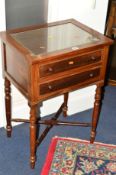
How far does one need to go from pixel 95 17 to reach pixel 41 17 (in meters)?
0.41

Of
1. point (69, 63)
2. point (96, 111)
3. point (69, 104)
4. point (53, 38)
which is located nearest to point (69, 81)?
point (69, 63)

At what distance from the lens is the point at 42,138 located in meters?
2.17

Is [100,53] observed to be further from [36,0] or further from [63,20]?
[36,0]

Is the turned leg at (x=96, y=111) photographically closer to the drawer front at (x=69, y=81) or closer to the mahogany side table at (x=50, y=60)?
the mahogany side table at (x=50, y=60)

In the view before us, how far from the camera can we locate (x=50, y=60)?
168 centimetres

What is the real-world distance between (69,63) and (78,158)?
0.75 m

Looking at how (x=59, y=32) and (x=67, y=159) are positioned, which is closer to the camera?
(x=59, y=32)

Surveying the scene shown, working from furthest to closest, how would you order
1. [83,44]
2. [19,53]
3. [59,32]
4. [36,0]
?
[36,0] < [59,32] < [83,44] < [19,53]

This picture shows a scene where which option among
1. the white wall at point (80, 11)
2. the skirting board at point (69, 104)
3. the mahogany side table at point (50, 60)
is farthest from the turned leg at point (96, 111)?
the white wall at point (80, 11)

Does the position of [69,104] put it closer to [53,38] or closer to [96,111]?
[96,111]

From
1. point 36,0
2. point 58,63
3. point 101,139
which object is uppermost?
point 36,0

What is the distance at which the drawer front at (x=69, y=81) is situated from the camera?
1.75m

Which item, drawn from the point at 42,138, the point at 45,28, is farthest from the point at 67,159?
the point at 45,28

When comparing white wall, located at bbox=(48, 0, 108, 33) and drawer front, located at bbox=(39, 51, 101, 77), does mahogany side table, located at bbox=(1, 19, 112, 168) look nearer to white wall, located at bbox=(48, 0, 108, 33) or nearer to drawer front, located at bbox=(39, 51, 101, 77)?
drawer front, located at bbox=(39, 51, 101, 77)
